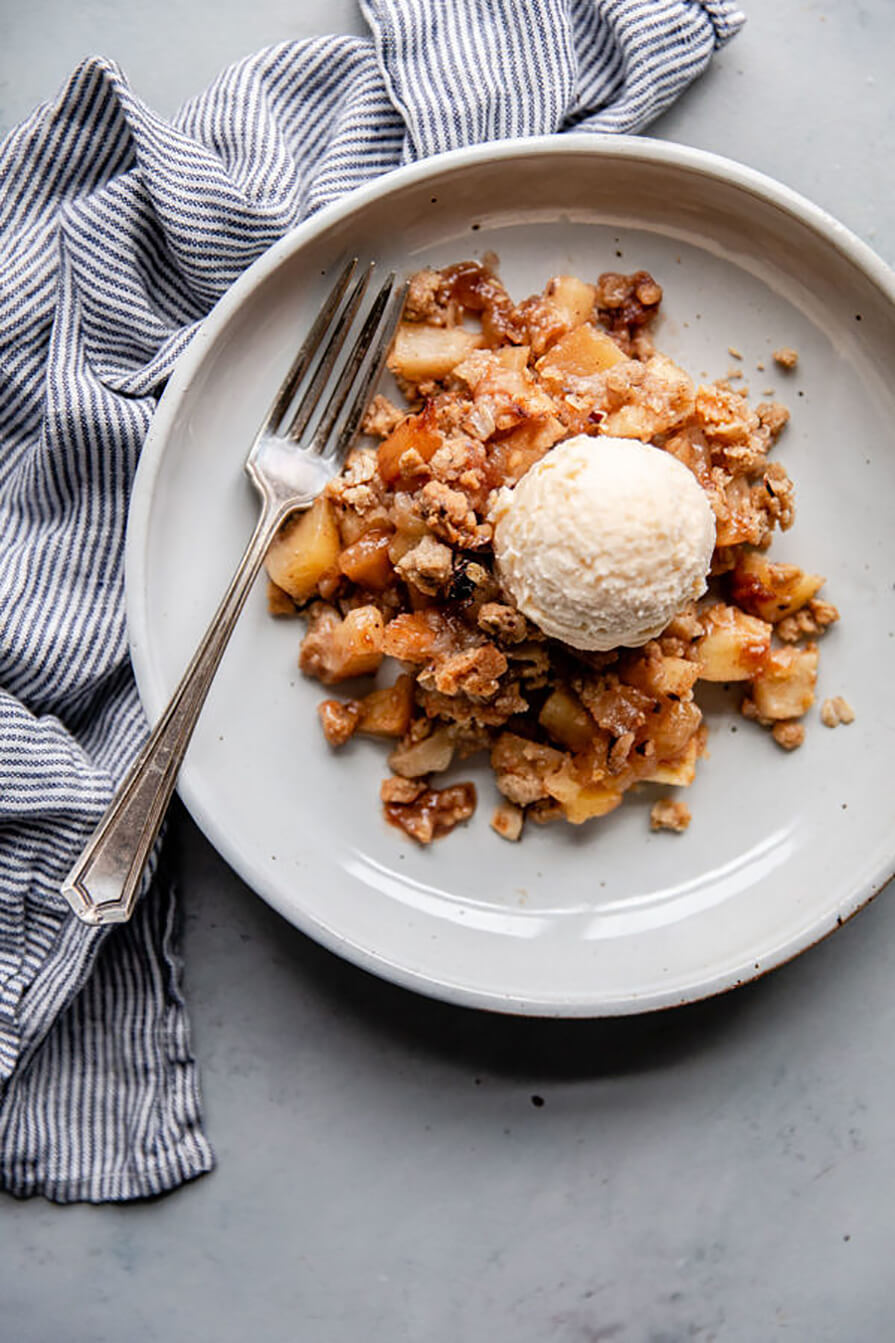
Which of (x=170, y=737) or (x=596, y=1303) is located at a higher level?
(x=170, y=737)

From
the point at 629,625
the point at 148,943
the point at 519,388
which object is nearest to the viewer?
the point at 629,625

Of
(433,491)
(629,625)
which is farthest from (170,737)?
(629,625)

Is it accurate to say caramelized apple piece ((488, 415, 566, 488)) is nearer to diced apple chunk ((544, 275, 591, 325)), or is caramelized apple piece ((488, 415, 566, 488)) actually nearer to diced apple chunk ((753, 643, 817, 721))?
diced apple chunk ((544, 275, 591, 325))

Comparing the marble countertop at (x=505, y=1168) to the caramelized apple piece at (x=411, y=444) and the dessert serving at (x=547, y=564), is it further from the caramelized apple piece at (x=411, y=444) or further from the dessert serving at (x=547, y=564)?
the caramelized apple piece at (x=411, y=444)

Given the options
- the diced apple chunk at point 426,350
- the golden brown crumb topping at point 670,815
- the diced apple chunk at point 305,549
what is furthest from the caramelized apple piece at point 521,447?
the golden brown crumb topping at point 670,815

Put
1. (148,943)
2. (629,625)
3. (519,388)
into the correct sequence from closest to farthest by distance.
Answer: (629,625), (519,388), (148,943)

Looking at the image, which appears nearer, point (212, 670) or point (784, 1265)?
point (212, 670)

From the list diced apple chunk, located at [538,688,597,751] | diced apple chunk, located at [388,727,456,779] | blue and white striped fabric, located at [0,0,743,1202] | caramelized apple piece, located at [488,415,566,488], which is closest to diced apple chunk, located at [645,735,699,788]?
diced apple chunk, located at [538,688,597,751]

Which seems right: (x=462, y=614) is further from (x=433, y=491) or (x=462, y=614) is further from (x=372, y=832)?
(x=372, y=832)
